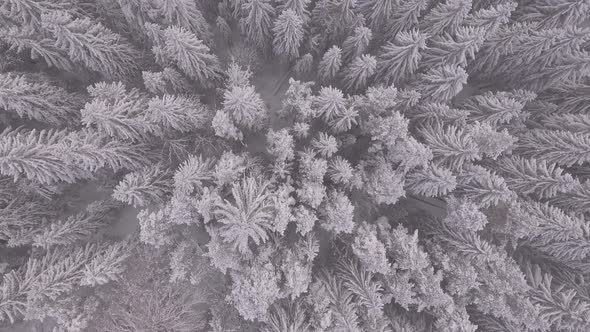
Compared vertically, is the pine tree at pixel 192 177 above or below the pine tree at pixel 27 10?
below

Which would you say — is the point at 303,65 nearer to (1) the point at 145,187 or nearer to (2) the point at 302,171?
(2) the point at 302,171

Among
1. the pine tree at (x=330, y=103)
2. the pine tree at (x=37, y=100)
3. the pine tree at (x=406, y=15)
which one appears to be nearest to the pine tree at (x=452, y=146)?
the pine tree at (x=330, y=103)

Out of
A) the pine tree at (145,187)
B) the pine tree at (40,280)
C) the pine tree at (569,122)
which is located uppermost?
the pine tree at (569,122)

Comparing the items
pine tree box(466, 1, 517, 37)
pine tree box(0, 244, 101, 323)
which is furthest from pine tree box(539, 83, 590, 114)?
pine tree box(0, 244, 101, 323)

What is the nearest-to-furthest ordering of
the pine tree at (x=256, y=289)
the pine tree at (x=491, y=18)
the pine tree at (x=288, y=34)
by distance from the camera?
the pine tree at (x=256, y=289)
the pine tree at (x=491, y=18)
the pine tree at (x=288, y=34)

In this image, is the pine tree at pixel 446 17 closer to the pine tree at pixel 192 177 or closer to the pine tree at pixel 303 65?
the pine tree at pixel 303 65

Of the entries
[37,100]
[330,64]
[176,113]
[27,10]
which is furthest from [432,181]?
[27,10]

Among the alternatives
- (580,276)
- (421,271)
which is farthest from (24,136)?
(580,276)

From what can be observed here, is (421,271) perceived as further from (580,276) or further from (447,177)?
(580,276)
